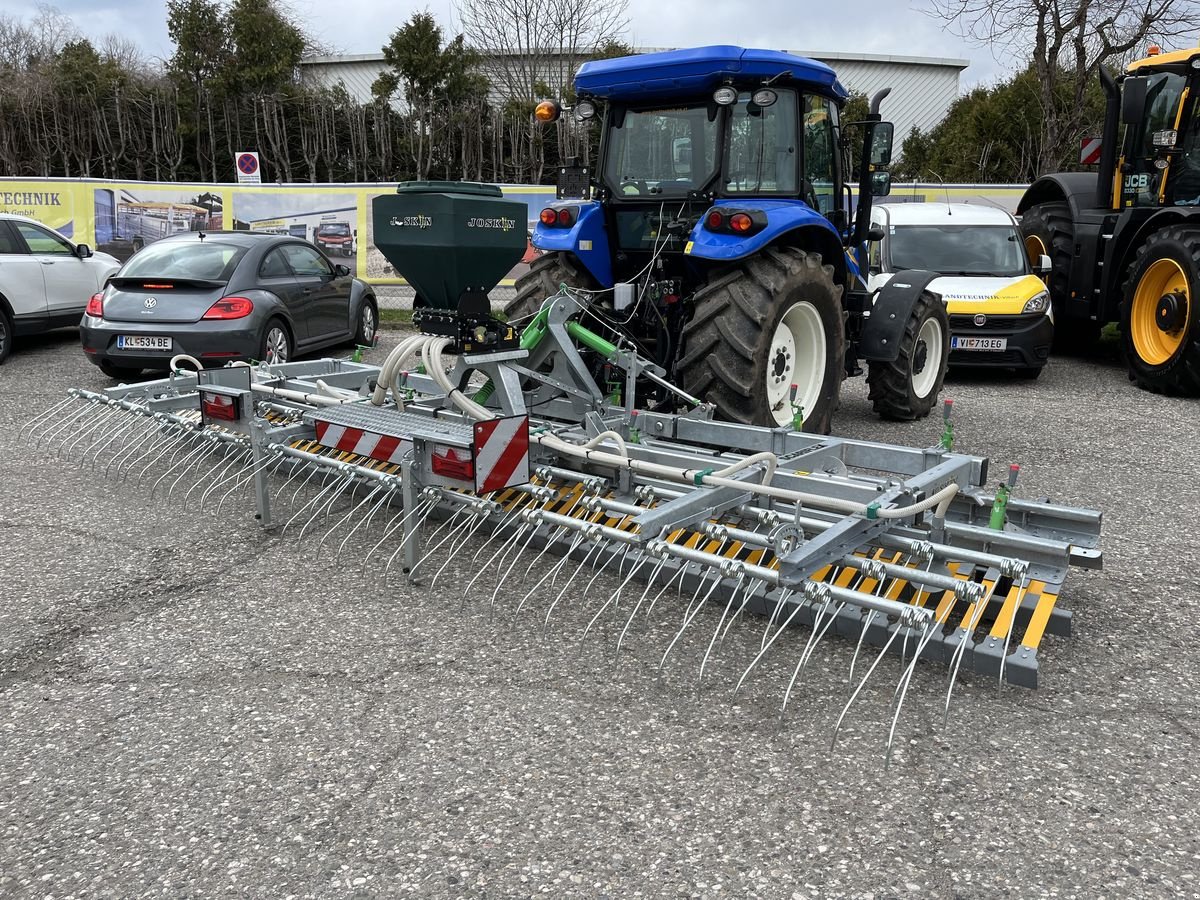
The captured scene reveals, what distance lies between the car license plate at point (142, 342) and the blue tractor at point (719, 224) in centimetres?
349

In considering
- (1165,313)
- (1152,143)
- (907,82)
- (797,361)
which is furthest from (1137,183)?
(907,82)

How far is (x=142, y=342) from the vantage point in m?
7.53

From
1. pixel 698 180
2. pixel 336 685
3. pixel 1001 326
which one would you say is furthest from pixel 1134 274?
pixel 336 685

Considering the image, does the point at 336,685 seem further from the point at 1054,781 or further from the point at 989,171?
the point at 989,171

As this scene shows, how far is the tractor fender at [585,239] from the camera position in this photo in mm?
5340

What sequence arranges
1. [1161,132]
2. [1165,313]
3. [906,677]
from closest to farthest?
[906,677] < [1165,313] < [1161,132]

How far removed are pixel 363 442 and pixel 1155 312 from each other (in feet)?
25.5

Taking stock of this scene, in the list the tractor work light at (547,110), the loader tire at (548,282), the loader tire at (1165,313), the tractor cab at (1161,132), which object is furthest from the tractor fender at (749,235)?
the tractor cab at (1161,132)

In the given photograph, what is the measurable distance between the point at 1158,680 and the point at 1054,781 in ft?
2.69

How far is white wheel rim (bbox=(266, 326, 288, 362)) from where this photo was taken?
809 centimetres

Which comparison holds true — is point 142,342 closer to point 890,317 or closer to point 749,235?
point 749,235

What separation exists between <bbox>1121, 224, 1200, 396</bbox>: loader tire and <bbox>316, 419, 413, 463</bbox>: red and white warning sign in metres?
7.08

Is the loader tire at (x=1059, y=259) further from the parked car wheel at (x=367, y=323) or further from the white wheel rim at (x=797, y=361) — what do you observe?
the parked car wheel at (x=367, y=323)

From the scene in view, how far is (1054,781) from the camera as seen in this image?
2484 millimetres
